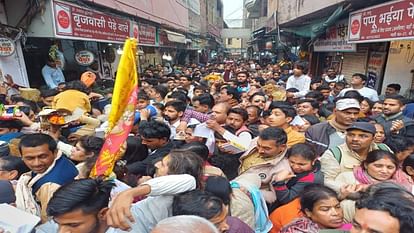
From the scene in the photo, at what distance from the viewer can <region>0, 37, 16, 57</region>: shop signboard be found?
5.51 m

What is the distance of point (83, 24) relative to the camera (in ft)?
22.0

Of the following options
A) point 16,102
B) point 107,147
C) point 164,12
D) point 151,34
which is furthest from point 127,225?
point 164,12

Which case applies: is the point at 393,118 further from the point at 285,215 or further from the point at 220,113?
the point at 285,215

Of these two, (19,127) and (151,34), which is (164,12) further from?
Result: (19,127)

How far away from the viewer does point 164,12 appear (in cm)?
1599

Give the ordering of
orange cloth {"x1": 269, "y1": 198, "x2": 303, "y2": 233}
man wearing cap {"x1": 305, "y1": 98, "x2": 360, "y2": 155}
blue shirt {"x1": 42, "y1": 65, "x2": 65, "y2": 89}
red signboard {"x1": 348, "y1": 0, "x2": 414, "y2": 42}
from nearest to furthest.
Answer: orange cloth {"x1": 269, "y1": 198, "x2": 303, "y2": 233}
man wearing cap {"x1": 305, "y1": 98, "x2": 360, "y2": 155}
red signboard {"x1": 348, "y1": 0, "x2": 414, "y2": 42}
blue shirt {"x1": 42, "y1": 65, "x2": 65, "y2": 89}

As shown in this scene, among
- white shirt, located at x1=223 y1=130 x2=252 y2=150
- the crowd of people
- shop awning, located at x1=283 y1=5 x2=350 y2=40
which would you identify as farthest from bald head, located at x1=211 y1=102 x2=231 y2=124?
shop awning, located at x1=283 y1=5 x2=350 y2=40

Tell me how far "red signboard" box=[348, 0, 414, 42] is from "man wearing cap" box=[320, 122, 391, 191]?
3.03 meters

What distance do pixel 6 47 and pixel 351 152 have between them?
19.2 ft

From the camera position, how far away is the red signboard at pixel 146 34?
11.6 m

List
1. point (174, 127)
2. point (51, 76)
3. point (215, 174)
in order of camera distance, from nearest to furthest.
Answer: point (215, 174)
point (174, 127)
point (51, 76)

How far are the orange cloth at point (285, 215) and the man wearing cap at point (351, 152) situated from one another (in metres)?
0.62

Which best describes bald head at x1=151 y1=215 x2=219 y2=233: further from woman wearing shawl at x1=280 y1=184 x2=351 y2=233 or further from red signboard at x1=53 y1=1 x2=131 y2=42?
red signboard at x1=53 y1=1 x2=131 y2=42

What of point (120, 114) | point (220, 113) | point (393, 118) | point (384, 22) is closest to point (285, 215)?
point (120, 114)
